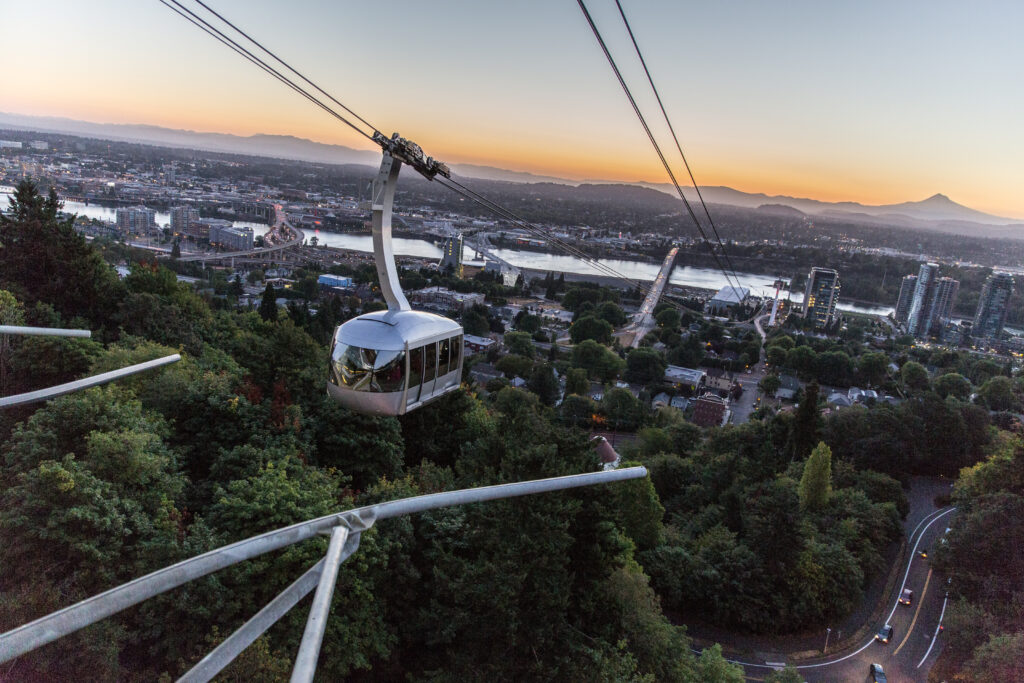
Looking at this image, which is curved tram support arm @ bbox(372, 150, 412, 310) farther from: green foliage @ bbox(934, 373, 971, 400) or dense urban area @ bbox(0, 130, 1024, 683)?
green foliage @ bbox(934, 373, 971, 400)

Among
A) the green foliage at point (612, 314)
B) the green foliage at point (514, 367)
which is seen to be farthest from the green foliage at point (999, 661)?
the green foliage at point (612, 314)

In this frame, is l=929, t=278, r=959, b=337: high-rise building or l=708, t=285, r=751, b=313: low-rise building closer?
l=708, t=285, r=751, b=313: low-rise building

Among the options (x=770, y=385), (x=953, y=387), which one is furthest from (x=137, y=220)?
(x=953, y=387)

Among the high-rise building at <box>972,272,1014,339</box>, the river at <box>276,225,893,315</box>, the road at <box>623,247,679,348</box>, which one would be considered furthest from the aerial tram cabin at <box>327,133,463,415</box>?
the high-rise building at <box>972,272,1014,339</box>

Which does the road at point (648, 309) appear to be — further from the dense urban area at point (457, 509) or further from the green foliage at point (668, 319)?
the dense urban area at point (457, 509)

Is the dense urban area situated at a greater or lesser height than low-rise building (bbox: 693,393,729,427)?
greater

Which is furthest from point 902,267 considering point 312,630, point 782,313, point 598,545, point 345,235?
point 312,630
